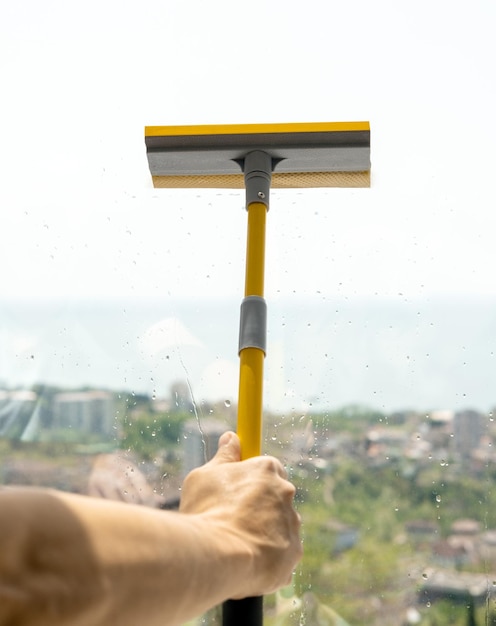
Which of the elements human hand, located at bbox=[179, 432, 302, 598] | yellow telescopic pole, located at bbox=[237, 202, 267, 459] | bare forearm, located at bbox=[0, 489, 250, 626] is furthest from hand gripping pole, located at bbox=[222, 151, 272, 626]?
bare forearm, located at bbox=[0, 489, 250, 626]

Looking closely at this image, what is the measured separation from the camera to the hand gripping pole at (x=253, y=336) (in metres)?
Result: 0.92

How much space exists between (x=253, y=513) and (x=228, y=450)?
180 mm

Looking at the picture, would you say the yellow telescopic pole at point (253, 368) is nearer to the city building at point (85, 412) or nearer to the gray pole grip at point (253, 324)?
the gray pole grip at point (253, 324)

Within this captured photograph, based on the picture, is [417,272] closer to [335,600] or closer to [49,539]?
[335,600]

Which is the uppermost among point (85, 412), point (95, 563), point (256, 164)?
point (256, 164)

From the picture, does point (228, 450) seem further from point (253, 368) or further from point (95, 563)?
point (95, 563)

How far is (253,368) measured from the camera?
3.41ft

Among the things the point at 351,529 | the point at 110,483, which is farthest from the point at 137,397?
the point at 351,529

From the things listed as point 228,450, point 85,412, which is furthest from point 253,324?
point 85,412

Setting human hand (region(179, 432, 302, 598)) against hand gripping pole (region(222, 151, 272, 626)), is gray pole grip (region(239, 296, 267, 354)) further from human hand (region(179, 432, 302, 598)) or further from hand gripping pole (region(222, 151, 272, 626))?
human hand (region(179, 432, 302, 598))

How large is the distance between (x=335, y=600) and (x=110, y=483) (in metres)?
0.45

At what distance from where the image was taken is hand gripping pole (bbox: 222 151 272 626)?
0.92 meters

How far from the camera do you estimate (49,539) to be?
0.43 m

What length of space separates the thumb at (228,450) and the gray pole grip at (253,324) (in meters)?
0.14
